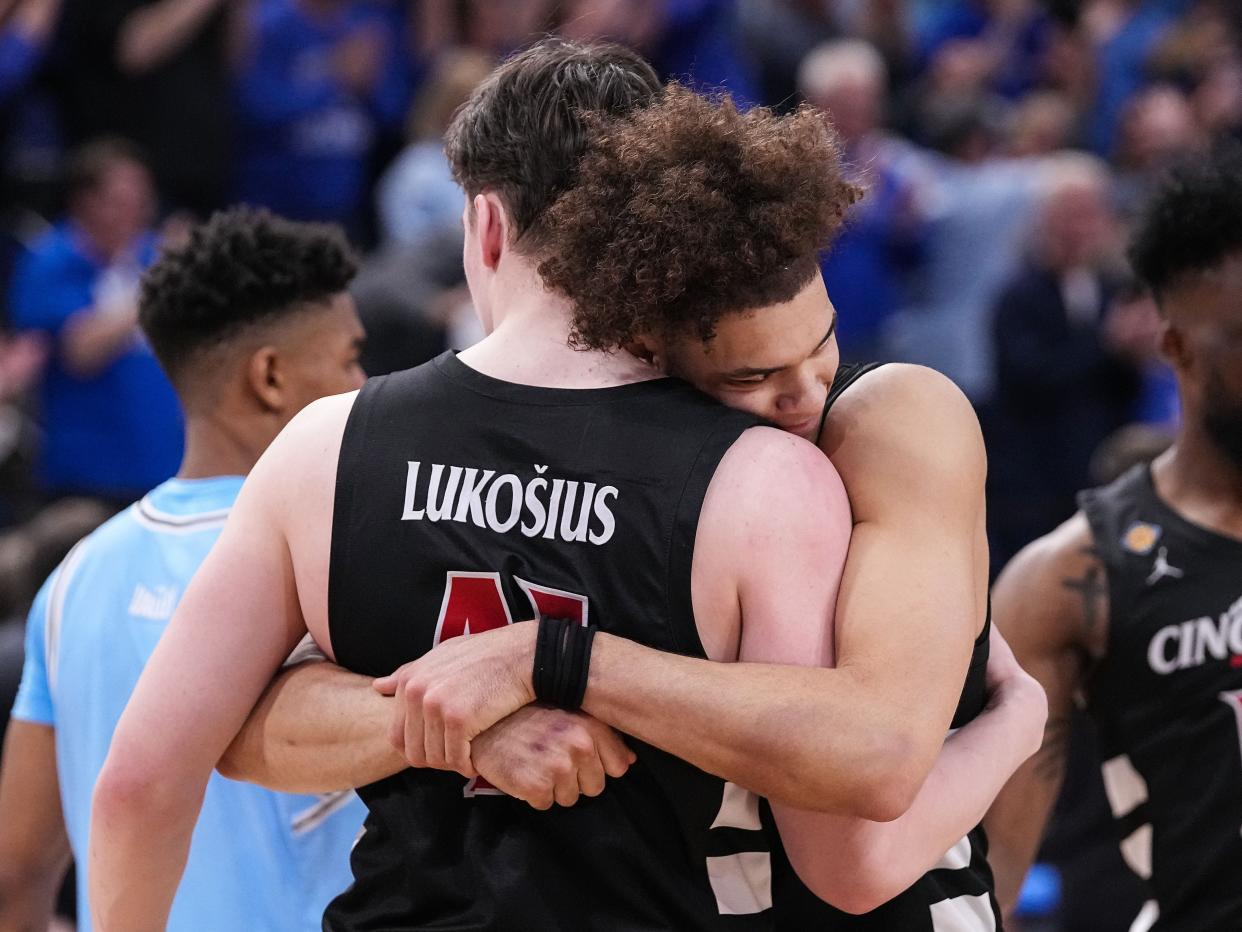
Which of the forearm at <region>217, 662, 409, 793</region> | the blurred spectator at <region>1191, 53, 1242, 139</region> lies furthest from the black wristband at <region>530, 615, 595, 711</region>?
the blurred spectator at <region>1191, 53, 1242, 139</region>

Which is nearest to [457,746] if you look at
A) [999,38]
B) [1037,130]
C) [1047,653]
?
[1047,653]

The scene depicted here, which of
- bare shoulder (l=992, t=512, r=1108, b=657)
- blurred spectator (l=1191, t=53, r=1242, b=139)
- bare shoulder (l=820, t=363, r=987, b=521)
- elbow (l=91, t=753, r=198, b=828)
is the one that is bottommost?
blurred spectator (l=1191, t=53, r=1242, b=139)

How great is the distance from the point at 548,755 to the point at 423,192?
6.58 m

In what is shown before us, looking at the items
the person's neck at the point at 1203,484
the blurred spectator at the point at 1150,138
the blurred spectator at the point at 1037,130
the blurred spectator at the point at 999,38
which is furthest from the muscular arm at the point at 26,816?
the blurred spectator at the point at 999,38

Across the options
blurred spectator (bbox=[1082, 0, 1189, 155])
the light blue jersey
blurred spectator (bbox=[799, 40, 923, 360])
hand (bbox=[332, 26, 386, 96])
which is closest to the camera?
the light blue jersey

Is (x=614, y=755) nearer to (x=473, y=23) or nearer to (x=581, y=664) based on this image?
(x=581, y=664)

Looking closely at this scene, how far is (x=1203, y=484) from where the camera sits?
11.7ft

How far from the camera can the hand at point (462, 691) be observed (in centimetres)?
205

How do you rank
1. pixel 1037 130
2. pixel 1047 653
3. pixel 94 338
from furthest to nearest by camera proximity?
pixel 1037 130 < pixel 94 338 < pixel 1047 653

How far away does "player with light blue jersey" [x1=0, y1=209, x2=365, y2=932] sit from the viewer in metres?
2.99

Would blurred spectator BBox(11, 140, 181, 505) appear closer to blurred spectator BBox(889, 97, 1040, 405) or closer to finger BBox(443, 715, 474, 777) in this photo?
blurred spectator BBox(889, 97, 1040, 405)

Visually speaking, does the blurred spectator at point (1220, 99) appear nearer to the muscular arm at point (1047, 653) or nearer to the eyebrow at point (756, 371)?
the muscular arm at point (1047, 653)

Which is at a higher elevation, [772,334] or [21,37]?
[772,334]

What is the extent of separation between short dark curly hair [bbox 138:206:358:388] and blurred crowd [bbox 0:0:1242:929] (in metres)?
3.88
